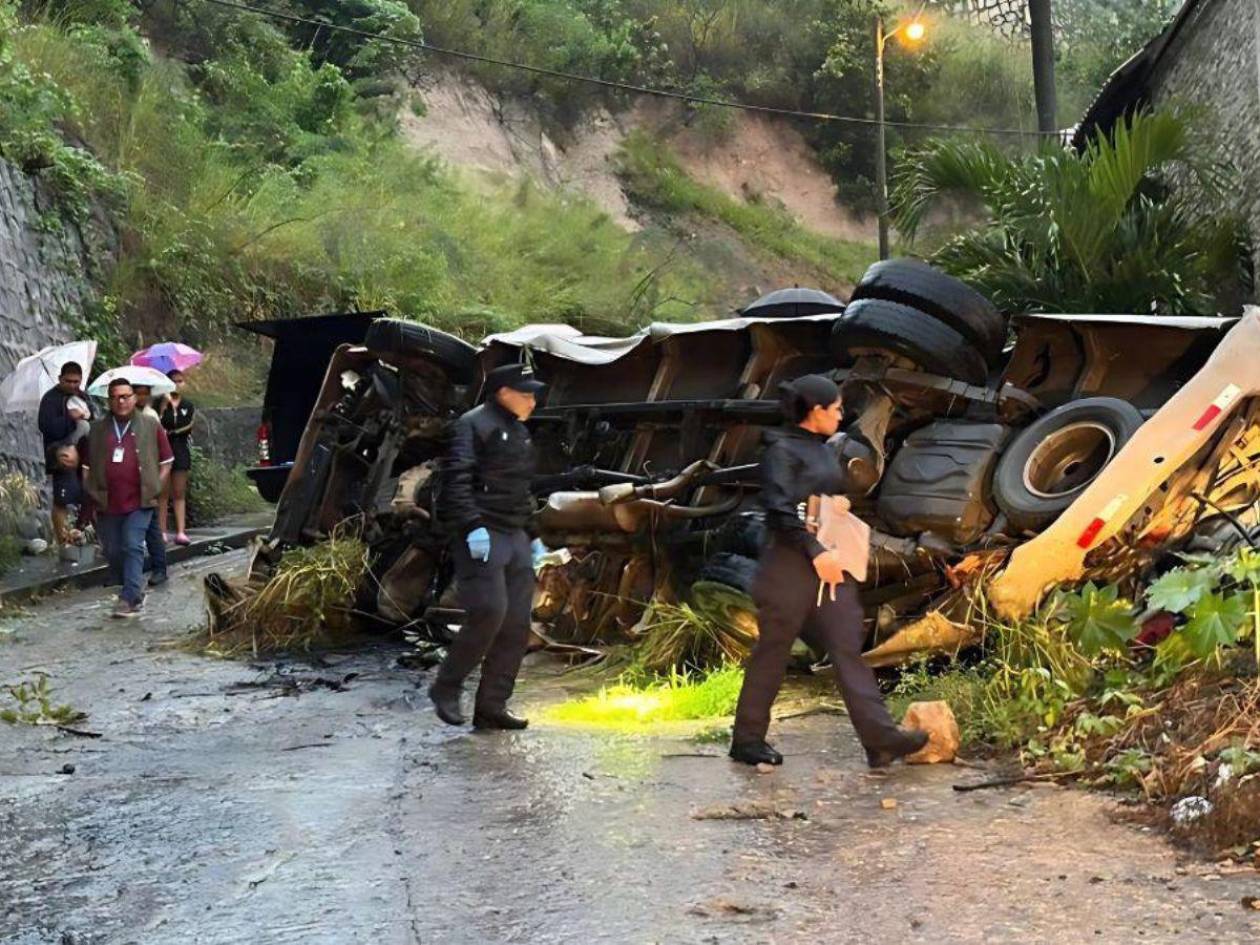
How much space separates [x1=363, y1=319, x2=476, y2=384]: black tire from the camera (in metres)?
9.88

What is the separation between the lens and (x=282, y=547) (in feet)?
33.9

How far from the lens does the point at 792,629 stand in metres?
5.79

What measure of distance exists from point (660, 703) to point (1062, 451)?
7.82 ft

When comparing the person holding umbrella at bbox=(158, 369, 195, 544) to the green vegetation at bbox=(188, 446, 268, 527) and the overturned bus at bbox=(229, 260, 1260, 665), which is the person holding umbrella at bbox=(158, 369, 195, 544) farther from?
the overturned bus at bbox=(229, 260, 1260, 665)

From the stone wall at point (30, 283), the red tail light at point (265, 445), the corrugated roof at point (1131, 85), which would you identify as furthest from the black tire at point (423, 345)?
the corrugated roof at point (1131, 85)

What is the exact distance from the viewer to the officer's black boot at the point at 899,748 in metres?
5.63

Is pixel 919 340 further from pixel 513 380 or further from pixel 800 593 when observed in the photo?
pixel 800 593

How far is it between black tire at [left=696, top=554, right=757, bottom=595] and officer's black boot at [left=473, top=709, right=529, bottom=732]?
1.35 m

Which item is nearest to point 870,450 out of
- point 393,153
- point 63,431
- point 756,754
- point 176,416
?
point 756,754

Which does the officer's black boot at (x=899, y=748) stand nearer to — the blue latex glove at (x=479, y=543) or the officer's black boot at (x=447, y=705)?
the blue latex glove at (x=479, y=543)

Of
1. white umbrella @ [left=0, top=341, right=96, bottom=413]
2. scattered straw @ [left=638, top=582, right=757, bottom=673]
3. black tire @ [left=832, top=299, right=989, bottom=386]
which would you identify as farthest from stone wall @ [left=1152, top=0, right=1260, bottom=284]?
white umbrella @ [left=0, top=341, right=96, bottom=413]

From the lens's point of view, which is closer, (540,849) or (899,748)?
(540,849)

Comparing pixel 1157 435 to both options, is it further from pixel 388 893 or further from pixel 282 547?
pixel 282 547

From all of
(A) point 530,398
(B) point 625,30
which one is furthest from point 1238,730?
(B) point 625,30
